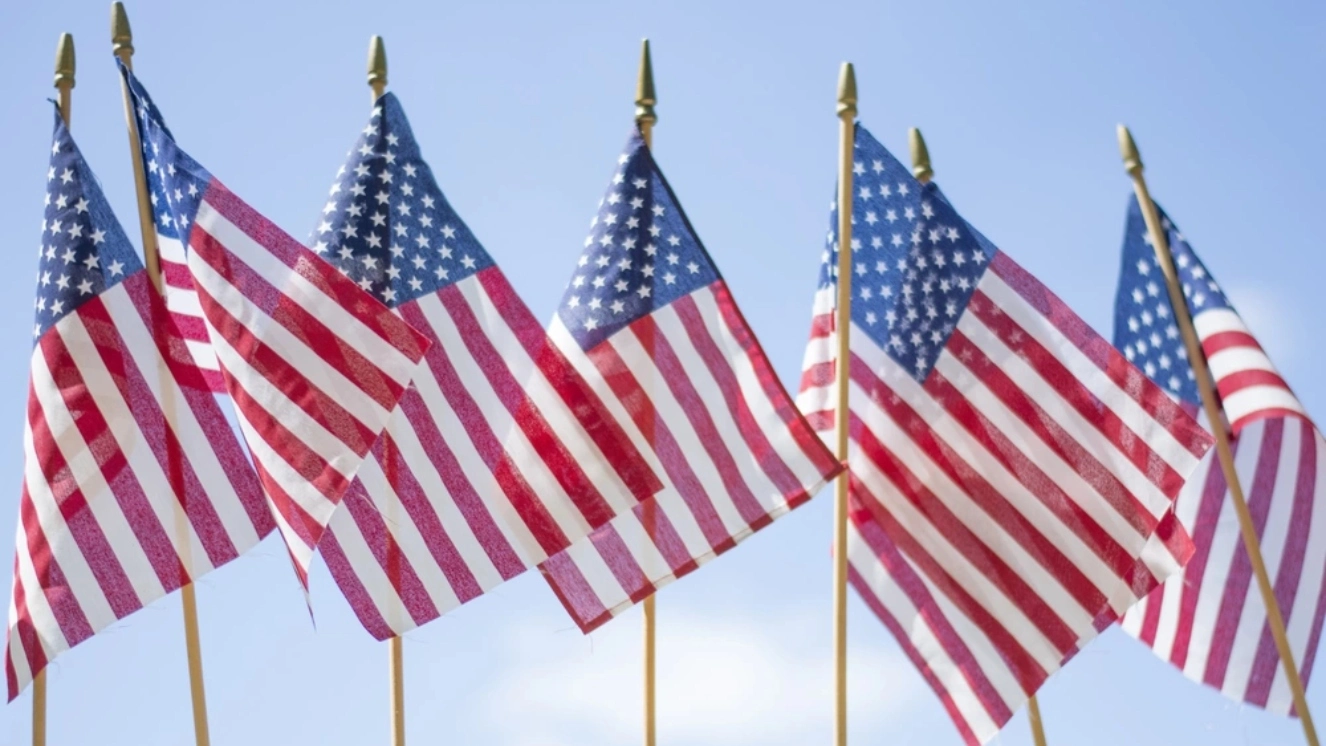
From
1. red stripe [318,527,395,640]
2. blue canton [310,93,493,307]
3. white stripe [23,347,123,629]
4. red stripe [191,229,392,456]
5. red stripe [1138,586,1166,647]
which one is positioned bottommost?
red stripe [1138,586,1166,647]

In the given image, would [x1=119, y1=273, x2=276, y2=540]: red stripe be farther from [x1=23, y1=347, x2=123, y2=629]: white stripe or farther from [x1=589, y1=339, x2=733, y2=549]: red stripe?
[x1=589, y1=339, x2=733, y2=549]: red stripe

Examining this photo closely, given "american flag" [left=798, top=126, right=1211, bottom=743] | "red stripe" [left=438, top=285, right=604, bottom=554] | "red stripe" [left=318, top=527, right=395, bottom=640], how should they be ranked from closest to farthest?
"red stripe" [left=318, top=527, right=395, bottom=640] < "red stripe" [left=438, top=285, right=604, bottom=554] < "american flag" [left=798, top=126, right=1211, bottom=743]

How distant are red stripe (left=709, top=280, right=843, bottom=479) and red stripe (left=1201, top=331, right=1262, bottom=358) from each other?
3.93 meters

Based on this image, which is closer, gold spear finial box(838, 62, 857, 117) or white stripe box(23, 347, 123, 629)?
white stripe box(23, 347, 123, 629)

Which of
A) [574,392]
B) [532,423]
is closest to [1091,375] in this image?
[574,392]

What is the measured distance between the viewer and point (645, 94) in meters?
17.6

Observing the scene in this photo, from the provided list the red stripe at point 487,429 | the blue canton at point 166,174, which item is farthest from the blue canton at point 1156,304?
the blue canton at point 166,174

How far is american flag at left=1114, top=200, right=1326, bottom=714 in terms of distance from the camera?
17078 millimetres

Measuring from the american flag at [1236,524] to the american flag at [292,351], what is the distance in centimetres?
697

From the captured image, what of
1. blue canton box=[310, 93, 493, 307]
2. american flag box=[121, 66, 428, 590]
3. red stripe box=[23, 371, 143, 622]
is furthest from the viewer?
blue canton box=[310, 93, 493, 307]

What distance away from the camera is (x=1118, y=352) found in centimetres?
1698

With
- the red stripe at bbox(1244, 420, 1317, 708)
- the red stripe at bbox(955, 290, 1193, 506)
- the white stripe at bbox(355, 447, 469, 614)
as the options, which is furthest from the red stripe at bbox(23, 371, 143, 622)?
the red stripe at bbox(1244, 420, 1317, 708)

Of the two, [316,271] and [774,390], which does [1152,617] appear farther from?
[316,271]

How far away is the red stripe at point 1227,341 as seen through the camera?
56.9ft
